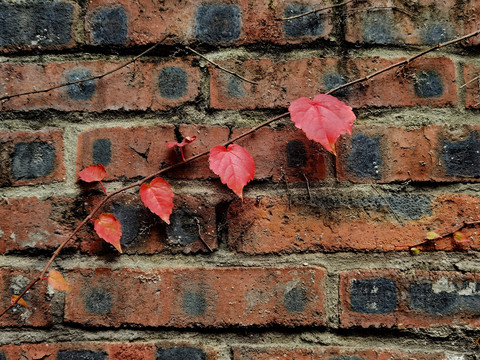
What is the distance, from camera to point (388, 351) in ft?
2.18

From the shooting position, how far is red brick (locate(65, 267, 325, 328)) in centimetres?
68

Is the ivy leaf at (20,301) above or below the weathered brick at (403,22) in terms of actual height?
below

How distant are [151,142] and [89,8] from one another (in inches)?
11.2

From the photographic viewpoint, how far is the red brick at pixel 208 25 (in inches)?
28.5

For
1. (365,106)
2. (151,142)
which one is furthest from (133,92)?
(365,106)

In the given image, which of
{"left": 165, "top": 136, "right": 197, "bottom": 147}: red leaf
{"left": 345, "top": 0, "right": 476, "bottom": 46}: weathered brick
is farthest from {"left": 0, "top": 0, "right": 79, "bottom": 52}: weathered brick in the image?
{"left": 345, "top": 0, "right": 476, "bottom": 46}: weathered brick

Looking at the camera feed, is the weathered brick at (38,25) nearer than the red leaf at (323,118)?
No

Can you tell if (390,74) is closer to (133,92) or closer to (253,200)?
(253,200)

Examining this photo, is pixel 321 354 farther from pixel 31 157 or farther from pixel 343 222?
pixel 31 157

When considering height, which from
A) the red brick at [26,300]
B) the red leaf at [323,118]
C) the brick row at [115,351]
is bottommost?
the brick row at [115,351]

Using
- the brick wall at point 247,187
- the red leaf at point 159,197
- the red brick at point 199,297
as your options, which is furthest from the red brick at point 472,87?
the red leaf at point 159,197

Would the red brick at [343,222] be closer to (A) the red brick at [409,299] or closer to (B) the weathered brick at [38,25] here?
(A) the red brick at [409,299]

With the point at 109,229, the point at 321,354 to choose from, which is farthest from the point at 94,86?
the point at 321,354

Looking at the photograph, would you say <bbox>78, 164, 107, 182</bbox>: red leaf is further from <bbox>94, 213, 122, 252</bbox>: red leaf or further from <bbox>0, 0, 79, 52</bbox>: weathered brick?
<bbox>0, 0, 79, 52</bbox>: weathered brick
